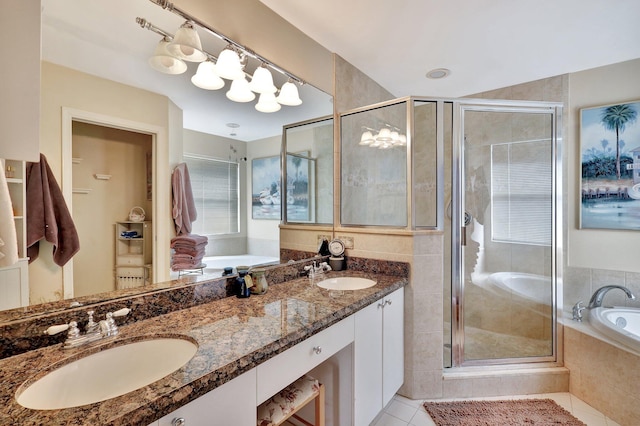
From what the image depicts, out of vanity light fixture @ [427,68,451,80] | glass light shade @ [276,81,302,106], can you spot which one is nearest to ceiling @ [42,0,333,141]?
glass light shade @ [276,81,302,106]

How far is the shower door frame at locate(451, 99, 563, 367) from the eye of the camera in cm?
211

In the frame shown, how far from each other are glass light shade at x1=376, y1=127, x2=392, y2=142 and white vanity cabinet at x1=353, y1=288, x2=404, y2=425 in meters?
1.15

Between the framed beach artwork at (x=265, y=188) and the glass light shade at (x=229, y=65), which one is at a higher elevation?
the glass light shade at (x=229, y=65)

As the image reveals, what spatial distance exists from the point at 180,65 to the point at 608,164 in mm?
3123

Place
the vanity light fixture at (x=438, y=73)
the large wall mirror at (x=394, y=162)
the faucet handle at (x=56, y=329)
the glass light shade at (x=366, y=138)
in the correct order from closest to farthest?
the faucet handle at (x=56, y=329) → the large wall mirror at (x=394, y=162) → the glass light shade at (x=366, y=138) → the vanity light fixture at (x=438, y=73)

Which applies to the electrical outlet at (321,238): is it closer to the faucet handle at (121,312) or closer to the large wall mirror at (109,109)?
the large wall mirror at (109,109)

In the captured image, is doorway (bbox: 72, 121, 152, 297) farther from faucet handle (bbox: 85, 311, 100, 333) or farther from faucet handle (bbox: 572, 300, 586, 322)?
faucet handle (bbox: 572, 300, 586, 322)

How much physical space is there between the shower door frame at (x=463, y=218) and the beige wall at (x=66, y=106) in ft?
6.27

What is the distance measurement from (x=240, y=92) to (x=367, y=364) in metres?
1.65

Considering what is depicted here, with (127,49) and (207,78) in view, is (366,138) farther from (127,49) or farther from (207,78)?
(127,49)

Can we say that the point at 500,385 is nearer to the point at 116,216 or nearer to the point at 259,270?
the point at 259,270

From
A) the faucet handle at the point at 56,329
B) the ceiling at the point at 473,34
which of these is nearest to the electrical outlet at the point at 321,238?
the ceiling at the point at 473,34

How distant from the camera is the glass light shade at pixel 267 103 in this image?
5.86 ft

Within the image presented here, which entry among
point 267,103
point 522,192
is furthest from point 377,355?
point 522,192
